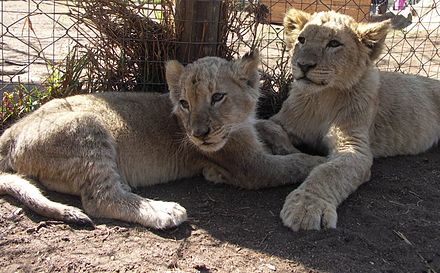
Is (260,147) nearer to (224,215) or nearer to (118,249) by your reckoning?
(224,215)

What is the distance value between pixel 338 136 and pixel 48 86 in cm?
269

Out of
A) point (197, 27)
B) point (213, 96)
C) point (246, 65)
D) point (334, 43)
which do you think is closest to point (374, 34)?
point (334, 43)

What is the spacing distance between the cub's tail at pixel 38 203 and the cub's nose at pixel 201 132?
0.89 m

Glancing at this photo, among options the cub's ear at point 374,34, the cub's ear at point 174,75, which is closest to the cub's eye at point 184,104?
the cub's ear at point 174,75

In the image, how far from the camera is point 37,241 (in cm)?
326

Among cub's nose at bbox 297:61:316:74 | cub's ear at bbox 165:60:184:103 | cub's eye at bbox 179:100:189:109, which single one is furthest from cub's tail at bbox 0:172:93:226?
cub's nose at bbox 297:61:316:74

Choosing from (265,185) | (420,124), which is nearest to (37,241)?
(265,185)

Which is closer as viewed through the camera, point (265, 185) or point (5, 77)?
point (265, 185)

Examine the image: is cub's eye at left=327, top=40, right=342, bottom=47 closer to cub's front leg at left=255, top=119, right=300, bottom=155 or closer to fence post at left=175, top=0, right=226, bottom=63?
cub's front leg at left=255, top=119, right=300, bottom=155

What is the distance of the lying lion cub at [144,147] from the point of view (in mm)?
3637

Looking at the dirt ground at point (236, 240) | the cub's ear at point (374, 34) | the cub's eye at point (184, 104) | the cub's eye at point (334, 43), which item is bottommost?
the dirt ground at point (236, 240)

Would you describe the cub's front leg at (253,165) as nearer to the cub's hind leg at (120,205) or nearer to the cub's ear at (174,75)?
the cub's ear at (174,75)

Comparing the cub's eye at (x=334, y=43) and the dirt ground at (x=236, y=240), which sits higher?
the cub's eye at (x=334, y=43)

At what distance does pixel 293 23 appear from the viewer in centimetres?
475
